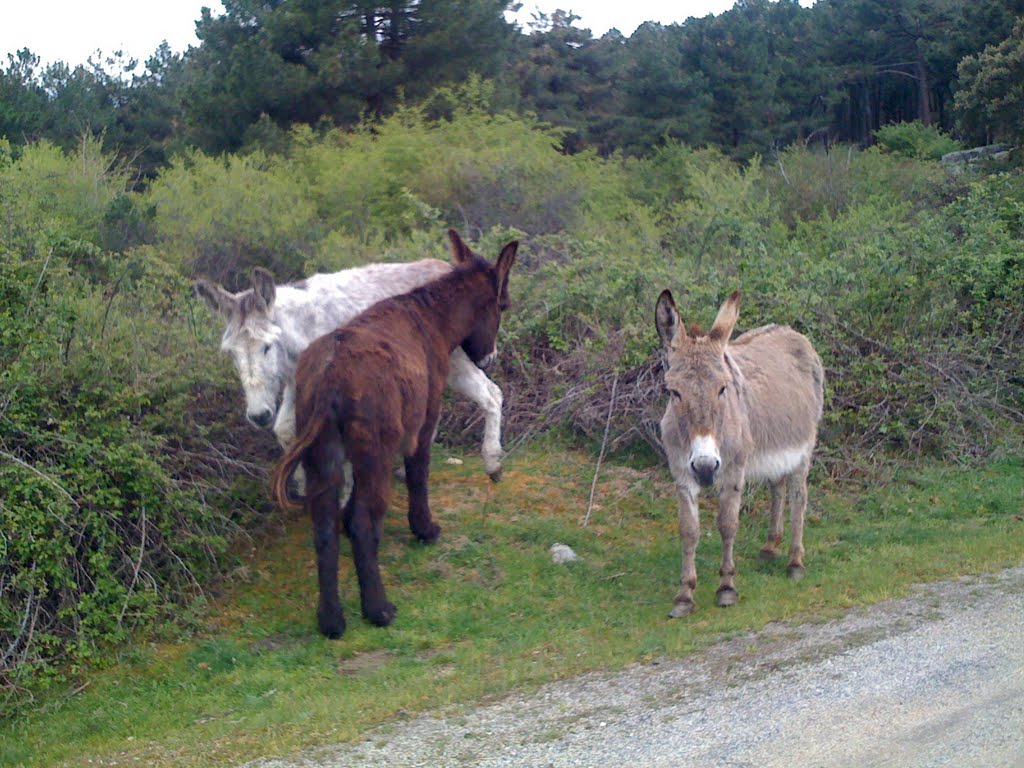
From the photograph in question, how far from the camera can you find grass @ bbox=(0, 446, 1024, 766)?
602 centimetres

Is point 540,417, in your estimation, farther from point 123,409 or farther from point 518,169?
point 518,169

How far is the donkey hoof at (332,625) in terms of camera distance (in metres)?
7.09

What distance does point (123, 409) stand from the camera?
311 inches

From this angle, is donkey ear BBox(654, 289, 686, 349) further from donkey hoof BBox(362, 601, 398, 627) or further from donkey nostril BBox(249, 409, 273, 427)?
donkey nostril BBox(249, 409, 273, 427)

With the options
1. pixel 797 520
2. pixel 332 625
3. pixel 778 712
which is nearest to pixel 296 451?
pixel 332 625

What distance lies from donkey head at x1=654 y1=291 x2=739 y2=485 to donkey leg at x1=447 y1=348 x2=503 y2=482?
206cm

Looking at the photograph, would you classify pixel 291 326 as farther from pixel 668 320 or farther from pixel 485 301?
pixel 668 320

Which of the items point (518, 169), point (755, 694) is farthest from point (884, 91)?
point (755, 694)

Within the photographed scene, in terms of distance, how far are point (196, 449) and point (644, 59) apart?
3014 centimetres

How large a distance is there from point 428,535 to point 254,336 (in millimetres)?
2154

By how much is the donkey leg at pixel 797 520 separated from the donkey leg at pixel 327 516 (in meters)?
3.49

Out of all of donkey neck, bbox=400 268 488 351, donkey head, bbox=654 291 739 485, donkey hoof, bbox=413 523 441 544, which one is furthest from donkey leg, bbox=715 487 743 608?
donkey neck, bbox=400 268 488 351

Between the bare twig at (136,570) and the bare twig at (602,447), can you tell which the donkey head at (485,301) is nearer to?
the bare twig at (602,447)

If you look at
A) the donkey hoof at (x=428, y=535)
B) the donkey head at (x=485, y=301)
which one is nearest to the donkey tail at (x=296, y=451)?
the donkey hoof at (x=428, y=535)
